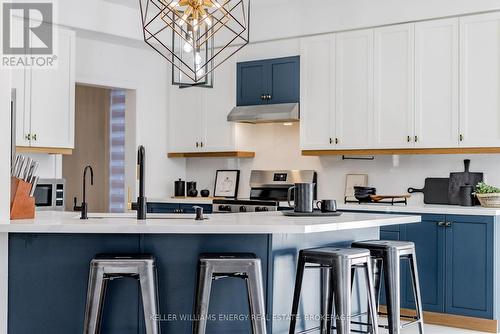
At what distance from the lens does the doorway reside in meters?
8.55

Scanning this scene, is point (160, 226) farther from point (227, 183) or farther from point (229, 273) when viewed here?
point (227, 183)

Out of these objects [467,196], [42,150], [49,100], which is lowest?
[467,196]

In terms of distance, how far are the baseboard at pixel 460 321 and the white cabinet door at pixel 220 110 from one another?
270 cm

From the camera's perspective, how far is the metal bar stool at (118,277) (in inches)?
132

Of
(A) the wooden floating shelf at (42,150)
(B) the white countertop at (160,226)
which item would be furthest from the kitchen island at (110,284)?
(A) the wooden floating shelf at (42,150)

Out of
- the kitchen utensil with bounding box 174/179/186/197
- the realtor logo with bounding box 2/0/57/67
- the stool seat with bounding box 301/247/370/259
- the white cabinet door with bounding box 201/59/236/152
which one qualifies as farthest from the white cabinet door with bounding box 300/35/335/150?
the stool seat with bounding box 301/247/370/259

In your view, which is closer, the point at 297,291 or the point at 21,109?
the point at 297,291

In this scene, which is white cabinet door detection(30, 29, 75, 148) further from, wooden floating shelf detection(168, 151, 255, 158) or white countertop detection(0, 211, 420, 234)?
white countertop detection(0, 211, 420, 234)

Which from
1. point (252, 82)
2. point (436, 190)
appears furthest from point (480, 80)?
point (252, 82)

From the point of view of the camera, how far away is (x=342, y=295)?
3604 millimetres

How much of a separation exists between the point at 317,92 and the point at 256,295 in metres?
3.34

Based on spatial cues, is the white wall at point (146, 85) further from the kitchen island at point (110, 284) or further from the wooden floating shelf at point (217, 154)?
the kitchen island at point (110, 284)

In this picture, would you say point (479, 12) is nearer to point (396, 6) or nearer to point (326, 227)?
point (396, 6)

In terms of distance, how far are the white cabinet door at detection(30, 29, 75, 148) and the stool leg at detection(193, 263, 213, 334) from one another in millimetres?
3142
